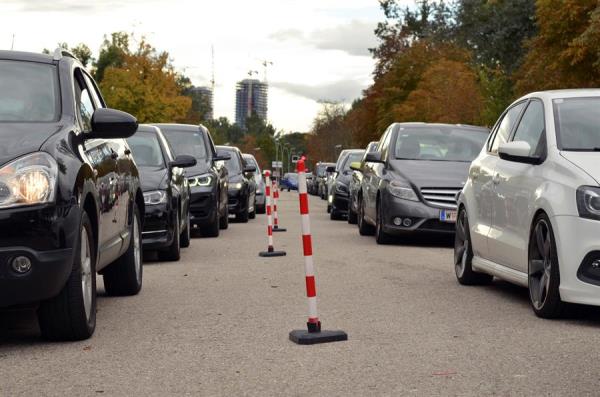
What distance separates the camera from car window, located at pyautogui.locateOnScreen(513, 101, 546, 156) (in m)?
9.32

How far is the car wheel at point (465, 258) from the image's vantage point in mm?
11070

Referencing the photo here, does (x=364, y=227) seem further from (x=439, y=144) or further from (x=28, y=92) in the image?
(x=28, y=92)

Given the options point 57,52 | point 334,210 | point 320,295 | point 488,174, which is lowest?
point 334,210

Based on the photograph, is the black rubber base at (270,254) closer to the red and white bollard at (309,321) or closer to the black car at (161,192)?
the black car at (161,192)

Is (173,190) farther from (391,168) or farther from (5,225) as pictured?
(5,225)

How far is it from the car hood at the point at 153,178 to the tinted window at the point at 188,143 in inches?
218

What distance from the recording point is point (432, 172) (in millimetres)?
16797

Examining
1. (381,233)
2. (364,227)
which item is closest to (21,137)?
(381,233)

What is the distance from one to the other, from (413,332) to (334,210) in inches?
758

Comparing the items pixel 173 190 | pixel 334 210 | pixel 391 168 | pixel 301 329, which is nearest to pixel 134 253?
pixel 301 329

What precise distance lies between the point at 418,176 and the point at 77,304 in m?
9.88

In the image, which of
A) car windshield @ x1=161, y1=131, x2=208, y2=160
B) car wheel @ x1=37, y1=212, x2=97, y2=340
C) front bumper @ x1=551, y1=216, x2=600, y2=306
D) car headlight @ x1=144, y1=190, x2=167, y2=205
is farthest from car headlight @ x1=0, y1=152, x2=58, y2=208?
car windshield @ x1=161, y1=131, x2=208, y2=160

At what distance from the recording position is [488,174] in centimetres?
1041

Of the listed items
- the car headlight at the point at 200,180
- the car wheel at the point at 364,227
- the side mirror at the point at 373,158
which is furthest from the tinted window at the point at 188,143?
the side mirror at the point at 373,158
